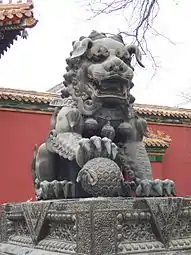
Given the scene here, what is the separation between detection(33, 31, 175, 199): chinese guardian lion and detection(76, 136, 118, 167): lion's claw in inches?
2.2

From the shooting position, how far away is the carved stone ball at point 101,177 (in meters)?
1.99

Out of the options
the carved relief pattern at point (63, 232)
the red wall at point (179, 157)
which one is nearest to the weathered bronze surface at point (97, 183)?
the carved relief pattern at point (63, 232)

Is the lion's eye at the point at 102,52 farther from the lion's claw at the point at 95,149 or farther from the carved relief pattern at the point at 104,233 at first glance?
the carved relief pattern at the point at 104,233

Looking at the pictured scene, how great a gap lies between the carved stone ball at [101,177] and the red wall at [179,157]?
7033 millimetres

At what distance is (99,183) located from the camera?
1.99 meters

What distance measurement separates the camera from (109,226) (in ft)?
5.74

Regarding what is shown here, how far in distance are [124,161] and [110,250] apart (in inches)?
29.8

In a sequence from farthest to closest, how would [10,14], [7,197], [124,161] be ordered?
[7,197], [10,14], [124,161]

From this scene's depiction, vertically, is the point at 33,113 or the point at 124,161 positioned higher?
the point at 33,113

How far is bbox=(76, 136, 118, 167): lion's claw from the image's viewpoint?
6.88 feet

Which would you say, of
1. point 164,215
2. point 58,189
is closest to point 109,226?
point 164,215

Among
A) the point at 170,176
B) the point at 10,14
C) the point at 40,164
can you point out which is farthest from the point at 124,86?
the point at 170,176

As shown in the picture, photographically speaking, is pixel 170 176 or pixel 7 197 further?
pixel 170 176

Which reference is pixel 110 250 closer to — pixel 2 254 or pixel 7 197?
pixel 2 254
